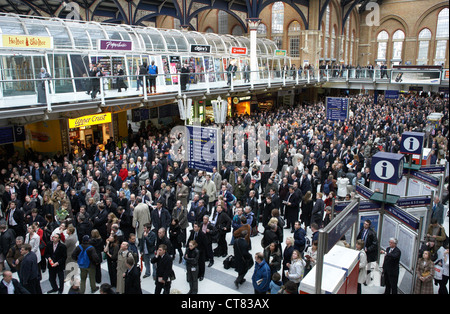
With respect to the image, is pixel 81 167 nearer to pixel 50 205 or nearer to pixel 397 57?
pixel 50 205

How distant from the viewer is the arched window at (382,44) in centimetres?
5222

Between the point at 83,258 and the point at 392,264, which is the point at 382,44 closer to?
the point at 392,264

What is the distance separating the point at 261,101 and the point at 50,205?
2761cm

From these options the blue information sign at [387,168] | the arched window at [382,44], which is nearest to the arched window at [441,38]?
the arched window at [382,44]

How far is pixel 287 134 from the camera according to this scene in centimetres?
1955

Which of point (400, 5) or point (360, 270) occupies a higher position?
point (400, 5)

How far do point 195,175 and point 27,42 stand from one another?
28.9 ft

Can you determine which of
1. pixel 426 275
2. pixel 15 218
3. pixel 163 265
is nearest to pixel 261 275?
pixel 163 265

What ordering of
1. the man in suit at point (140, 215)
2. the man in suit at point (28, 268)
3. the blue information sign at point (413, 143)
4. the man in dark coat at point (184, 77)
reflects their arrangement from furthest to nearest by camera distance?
1. the man in dark coat at point (184, 77)
2. the blue information sign at point (413, 143)
3. the man in suit at point (140, 215)
4. the man in suit at point (28, 268)

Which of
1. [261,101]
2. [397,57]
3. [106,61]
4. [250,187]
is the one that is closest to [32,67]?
[106,61]

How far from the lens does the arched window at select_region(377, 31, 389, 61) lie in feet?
171

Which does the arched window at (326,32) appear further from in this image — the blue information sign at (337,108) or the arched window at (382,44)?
the blue information sign at (337,108)

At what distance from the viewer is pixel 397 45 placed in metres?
51.3

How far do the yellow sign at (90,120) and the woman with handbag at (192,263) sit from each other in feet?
43.7
